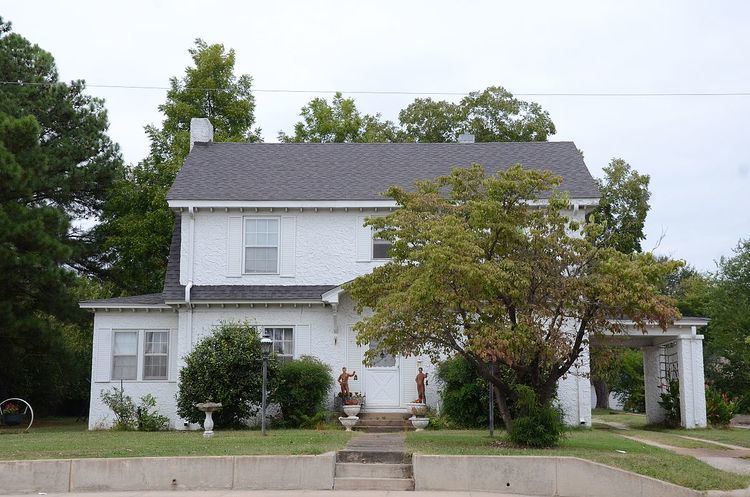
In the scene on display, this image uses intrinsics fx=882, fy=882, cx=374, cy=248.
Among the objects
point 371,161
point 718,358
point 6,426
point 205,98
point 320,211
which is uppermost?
point 205,98

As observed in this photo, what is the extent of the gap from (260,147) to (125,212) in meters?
8.12

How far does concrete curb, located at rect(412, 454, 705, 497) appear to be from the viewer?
45.8 ft

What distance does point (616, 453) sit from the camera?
53.3ft

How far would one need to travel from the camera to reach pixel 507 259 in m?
16.5

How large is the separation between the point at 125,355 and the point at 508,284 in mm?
13353

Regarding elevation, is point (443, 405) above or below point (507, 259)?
below

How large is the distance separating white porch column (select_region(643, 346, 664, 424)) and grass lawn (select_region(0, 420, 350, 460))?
11045mm

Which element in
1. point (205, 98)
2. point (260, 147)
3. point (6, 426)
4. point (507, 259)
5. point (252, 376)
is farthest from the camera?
point (205, 98)

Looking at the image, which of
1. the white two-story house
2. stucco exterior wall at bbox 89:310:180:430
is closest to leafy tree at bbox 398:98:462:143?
the white two-story house

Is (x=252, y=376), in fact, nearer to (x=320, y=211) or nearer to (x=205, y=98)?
(x=320, y=211)

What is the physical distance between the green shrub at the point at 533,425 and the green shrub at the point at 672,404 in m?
9.92

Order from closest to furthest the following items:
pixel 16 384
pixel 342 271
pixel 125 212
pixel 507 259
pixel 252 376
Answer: pixel 507 259 → pixel 252 376 → pixel 342 271 → pixel 16 384 → pixel 125 212

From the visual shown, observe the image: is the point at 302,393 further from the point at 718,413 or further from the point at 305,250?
the point at 718,413

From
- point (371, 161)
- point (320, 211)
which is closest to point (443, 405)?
point (320, 211)
